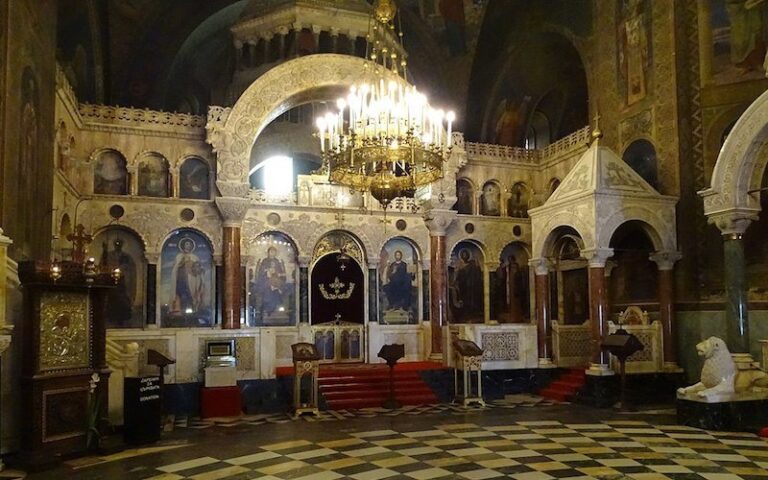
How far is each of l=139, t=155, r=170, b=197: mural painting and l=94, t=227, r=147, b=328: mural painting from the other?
3.40 ft

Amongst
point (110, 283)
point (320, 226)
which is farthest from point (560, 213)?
point (110, 283)

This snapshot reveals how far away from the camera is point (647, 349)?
12.7 m

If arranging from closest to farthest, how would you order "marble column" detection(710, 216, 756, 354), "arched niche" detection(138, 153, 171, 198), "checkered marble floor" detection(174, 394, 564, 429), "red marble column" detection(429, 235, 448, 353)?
"marble column" detection(710, 216, 756, 354) < "checkered marble floor" detection(174, 394, 564, 429) < "arched niche" detection(138, 153, 171, 198) < "red marble column" detection(429, 235, 448, 353)

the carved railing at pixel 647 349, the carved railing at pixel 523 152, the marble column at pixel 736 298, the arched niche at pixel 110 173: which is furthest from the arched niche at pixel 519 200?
the arched niche at pixel 110 173

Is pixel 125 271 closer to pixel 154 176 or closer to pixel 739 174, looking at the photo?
pixel 154 176

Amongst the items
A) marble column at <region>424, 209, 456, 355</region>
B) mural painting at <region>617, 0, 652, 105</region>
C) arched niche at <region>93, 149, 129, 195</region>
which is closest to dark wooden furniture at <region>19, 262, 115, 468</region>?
arched niche at <region>93, 149, 129, 195</region>

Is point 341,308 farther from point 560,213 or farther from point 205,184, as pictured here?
point 560,213

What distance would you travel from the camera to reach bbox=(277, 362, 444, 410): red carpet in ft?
40.5

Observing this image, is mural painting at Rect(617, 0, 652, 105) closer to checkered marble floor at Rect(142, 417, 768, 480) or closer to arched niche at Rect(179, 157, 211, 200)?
checkered marble floor at Rect(142, 417, 768, 480)

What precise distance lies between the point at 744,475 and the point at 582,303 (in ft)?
33.4

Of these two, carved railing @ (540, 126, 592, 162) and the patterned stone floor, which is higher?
carved railing @ (540, 126, 592, 162)

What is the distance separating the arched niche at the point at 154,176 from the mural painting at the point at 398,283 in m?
5.42

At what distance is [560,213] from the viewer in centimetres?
1310

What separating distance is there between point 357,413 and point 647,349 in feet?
18.3
